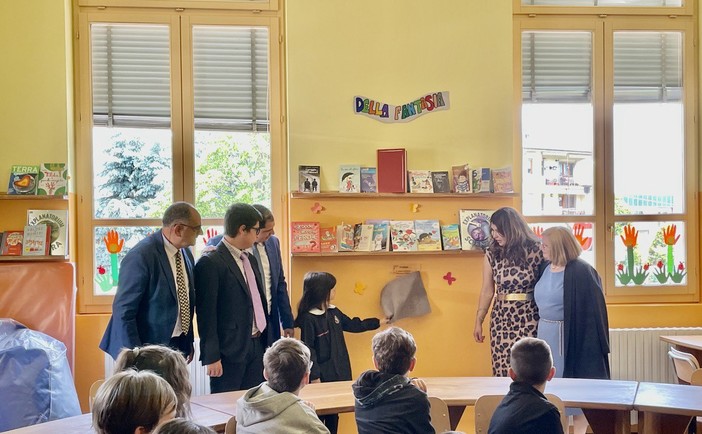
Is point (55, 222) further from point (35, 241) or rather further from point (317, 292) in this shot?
Answer: point (317, 292)

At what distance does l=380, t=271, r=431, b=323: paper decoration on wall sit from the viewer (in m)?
4.94

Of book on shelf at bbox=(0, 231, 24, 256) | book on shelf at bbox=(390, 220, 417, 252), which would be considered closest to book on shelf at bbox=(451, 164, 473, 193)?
book on shelf at bbox=(390, 220, 417, 252)

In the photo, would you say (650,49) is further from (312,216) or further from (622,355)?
(312,216)

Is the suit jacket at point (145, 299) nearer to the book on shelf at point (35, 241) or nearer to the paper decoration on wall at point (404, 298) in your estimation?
the book on shelf at point (35, 241)

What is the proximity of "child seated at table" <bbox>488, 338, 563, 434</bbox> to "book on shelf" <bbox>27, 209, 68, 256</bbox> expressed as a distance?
3.15 m

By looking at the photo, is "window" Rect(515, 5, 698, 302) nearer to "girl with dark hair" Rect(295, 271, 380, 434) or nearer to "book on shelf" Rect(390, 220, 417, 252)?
"book on shelf" Rect(390, 220, 417, 252)

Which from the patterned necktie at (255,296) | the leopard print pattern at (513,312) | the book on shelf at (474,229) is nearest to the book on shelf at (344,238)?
the book on shelf at (474,229)

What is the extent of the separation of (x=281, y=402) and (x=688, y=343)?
3227 millimetres

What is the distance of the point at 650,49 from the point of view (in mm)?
5516

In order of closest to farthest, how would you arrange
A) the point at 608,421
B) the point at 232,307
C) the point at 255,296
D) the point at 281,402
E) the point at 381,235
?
the point at 281,402
the point at 608,421
the point at 232,307
the point at 255,296
the point at 381,235

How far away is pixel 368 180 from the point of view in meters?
4.99

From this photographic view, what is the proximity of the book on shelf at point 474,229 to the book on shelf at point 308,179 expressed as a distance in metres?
1.01

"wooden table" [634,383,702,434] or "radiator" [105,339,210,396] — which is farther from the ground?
"wooden table" [634,383,702,434]

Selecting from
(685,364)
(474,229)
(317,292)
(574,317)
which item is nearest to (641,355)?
(685,364)
